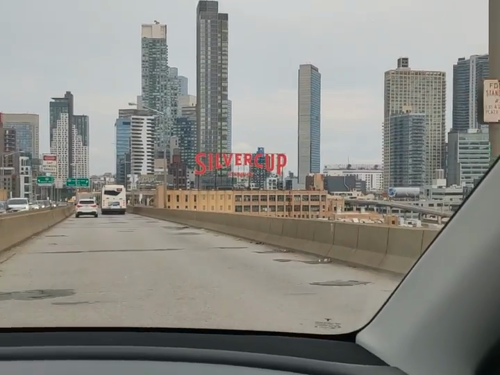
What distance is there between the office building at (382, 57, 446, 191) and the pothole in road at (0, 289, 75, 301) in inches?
172

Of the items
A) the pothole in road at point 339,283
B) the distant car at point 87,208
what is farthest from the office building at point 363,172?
the distant car at point 87,208

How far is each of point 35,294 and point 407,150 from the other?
5184 millimetres

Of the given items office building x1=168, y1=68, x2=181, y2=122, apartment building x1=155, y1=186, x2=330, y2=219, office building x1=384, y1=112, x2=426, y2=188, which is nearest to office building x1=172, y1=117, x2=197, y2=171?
office building x1=168, y1=68, x2=181, y2=122

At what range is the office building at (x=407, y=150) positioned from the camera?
14.4ft

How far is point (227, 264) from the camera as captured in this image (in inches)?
546

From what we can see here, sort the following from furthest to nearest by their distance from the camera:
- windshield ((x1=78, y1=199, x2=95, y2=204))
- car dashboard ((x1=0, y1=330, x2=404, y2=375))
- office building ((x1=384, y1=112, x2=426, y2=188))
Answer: windshield ((x1=78, y1=199, x2=95, y2=204))
office building ((x1=384, y1=112, x2=426, y2=188))
car dashboard ((x1=0, y1=330, x2=404, y2=375))

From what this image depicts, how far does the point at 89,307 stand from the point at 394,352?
432 centimetres

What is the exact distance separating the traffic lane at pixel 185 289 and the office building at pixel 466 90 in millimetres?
1206

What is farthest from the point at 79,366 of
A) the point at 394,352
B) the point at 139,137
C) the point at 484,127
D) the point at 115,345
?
the point at 139,137

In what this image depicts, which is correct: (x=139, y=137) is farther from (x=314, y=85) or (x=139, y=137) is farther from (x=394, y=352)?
(x=394, y=352)

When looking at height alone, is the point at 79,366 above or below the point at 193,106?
below

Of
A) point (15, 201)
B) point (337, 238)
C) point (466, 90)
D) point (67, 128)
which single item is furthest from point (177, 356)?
point (15, 201)

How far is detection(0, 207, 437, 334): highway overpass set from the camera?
5723 millimetres

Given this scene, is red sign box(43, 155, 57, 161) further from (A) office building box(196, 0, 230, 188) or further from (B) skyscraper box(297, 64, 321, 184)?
(B) skyscraper box(297, 64, 321, 184)
